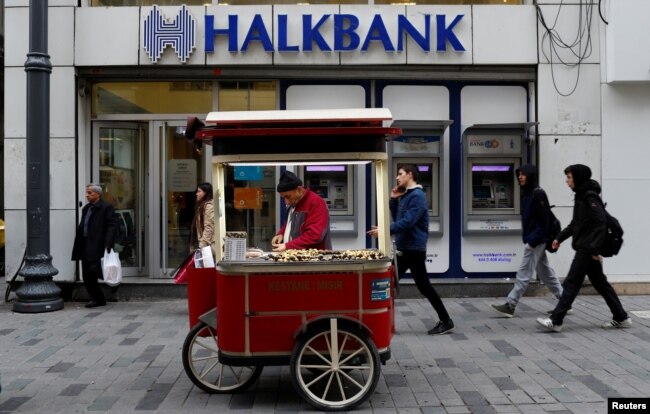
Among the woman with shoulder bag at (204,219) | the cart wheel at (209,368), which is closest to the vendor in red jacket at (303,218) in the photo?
the cart wheel at (209,368)

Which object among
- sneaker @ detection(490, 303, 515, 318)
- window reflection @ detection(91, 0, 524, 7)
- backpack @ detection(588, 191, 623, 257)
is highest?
window reflection @ detection(91, 0, 524, 7)

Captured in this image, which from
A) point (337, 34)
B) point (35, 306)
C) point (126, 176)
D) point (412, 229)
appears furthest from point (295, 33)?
point (35, 306)

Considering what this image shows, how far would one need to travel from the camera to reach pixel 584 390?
18.1 ft

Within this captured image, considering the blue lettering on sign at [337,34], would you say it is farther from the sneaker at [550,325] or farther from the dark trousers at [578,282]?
the sneaker at [550,325]

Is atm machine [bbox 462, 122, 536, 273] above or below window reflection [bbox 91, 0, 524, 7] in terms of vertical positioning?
below

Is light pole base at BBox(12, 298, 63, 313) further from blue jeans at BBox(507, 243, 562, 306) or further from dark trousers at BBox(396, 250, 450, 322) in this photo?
blue jeans at BBox(507, 243, 562, 306)

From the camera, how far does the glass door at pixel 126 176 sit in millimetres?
10602

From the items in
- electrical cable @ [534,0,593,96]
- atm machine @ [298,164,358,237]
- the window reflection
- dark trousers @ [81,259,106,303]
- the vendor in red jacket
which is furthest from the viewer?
the window reflection

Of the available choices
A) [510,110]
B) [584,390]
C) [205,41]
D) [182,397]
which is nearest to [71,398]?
[182,397]

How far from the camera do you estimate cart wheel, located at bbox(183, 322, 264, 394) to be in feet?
18.4

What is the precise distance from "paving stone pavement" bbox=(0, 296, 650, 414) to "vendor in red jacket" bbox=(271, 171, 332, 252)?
3.98 feet

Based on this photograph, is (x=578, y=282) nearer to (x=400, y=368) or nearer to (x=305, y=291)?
(x=400, y=368)

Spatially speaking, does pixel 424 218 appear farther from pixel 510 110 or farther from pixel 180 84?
pixel 180 84

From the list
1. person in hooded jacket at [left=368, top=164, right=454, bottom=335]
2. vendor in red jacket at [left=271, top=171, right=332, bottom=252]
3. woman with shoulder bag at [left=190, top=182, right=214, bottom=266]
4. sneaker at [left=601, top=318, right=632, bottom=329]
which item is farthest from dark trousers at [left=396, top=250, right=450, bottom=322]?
woman with shoulder bag at [left=190, top=182, right=214, bottom=266]
